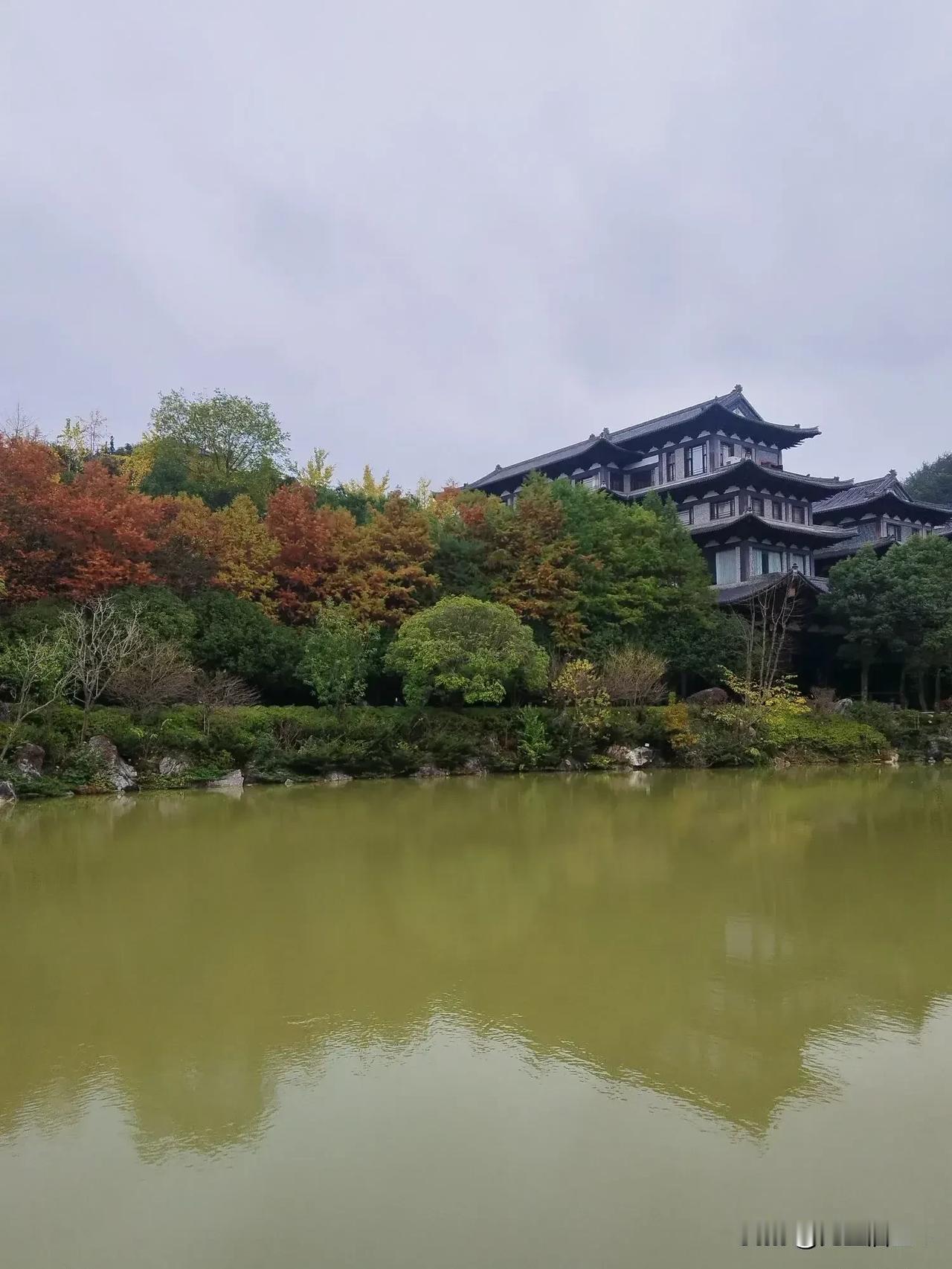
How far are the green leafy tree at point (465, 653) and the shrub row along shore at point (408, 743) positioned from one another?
724mm

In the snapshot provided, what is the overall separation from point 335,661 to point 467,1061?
Answer: 1410cm

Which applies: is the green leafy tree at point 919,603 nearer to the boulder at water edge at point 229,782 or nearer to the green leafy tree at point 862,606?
the green leafy tree at point 862,606

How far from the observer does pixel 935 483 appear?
52.9m

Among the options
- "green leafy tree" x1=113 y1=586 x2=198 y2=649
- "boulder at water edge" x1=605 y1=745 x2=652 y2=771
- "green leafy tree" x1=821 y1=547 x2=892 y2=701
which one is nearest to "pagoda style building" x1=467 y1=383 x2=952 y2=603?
"green leafy tree" x1=821 y1=547 x2=892 y2=701

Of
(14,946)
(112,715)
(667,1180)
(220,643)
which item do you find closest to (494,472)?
(220,643)

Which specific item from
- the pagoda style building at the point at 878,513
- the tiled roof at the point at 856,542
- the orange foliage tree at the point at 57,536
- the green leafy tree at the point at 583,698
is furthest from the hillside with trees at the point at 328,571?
the pagoda style building at the point at 878,513

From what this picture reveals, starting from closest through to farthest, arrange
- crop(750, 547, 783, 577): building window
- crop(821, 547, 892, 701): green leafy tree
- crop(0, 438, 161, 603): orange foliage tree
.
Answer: crop(0, 438, 161, 603): orange foliage tree, crop(821, 547, 892, 701): green leafy tree, crop(750, 547, 783, 577): building window

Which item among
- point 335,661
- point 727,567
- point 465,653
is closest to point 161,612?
point 335,661

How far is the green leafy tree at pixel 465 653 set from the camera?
1759 cm

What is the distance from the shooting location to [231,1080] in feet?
12.7

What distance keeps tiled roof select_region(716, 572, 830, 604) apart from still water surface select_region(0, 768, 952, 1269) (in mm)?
17600

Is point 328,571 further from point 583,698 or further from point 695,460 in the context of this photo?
point 695,460

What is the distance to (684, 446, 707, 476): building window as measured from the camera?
31172mm

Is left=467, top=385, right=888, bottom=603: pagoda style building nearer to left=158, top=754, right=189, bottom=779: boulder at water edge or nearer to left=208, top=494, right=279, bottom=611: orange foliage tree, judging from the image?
left=208, top=494, right=279, bottom=611: orange foliage tree
